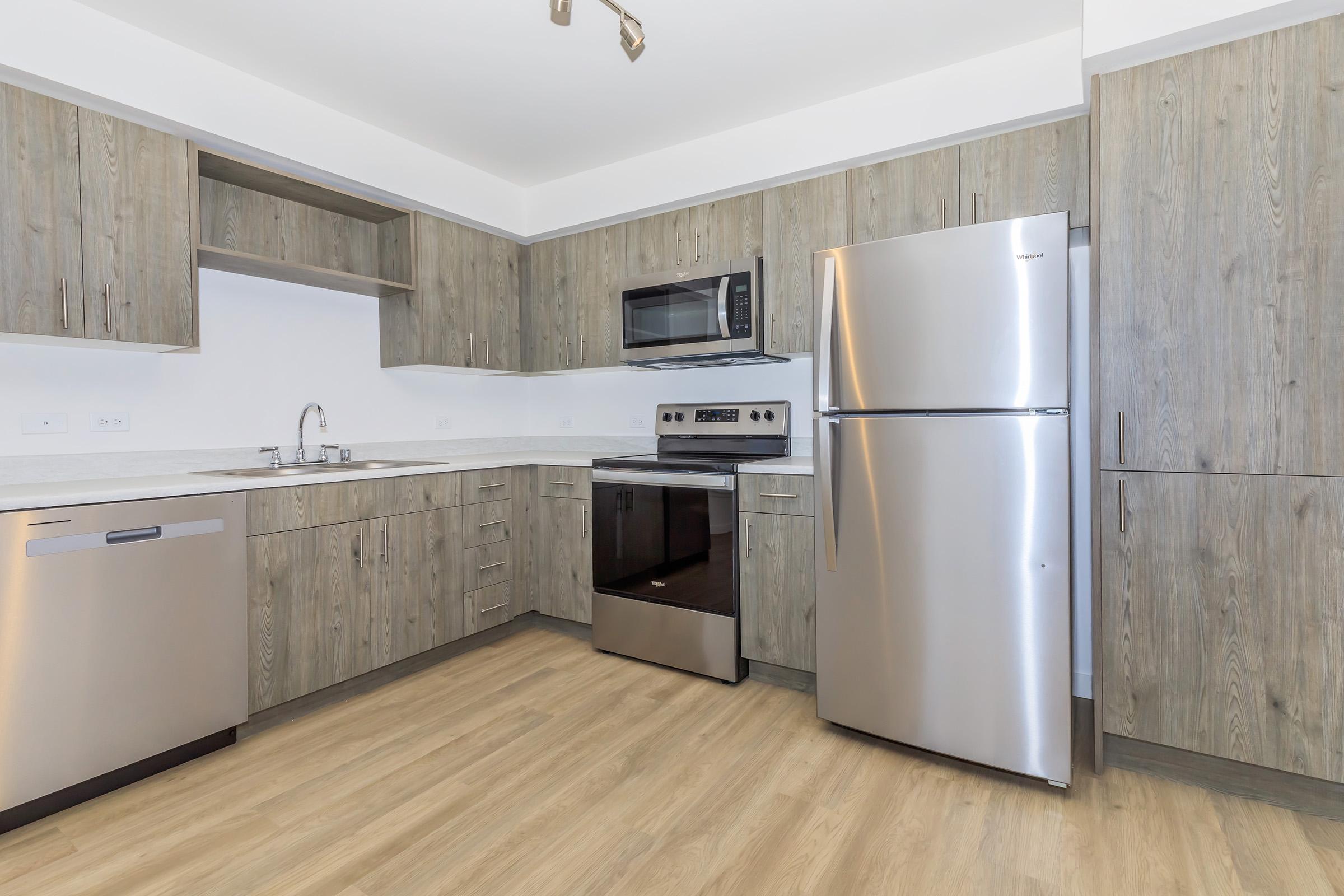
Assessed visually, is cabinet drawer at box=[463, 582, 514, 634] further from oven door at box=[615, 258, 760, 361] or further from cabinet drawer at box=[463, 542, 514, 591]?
oven door at box=[615, 258, 760, 361]

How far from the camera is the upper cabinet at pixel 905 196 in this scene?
97.0 inches

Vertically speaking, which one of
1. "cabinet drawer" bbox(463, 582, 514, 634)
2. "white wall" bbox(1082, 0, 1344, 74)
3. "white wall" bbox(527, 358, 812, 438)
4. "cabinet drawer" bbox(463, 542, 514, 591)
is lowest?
"cabinet drawer" bbox(463, 582, 514, 634)

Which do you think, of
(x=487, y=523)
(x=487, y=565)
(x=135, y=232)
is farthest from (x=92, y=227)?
(x=487, y=565)

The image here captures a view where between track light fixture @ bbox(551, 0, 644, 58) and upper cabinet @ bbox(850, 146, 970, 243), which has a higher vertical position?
track light fixture @ bbox(551, 0, 644, 58)

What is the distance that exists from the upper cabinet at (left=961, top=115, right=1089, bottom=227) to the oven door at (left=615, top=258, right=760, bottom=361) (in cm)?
94

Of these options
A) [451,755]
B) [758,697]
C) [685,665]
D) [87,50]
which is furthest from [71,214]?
[758,697]

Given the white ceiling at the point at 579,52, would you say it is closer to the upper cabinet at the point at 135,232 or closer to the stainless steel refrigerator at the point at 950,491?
the upper cabinet at the point at 135,232

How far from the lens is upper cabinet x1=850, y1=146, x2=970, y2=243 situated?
2465mm

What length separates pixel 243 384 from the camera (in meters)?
2.80

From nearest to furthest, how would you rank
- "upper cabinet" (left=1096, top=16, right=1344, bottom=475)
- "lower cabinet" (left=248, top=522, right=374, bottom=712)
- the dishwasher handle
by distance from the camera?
"upper cabinet" (left=1096, top=16, right=1344, bottom=475) → the dishwasher handle → "lower cabinet" (left=248, top=522, right=374, bottom=712)

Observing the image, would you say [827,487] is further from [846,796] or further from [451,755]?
[451,755]

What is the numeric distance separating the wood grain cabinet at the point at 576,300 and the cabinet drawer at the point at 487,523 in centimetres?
93

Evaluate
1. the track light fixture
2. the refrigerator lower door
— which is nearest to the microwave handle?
the refrigerator lower door

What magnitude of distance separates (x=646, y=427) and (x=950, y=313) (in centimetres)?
202
